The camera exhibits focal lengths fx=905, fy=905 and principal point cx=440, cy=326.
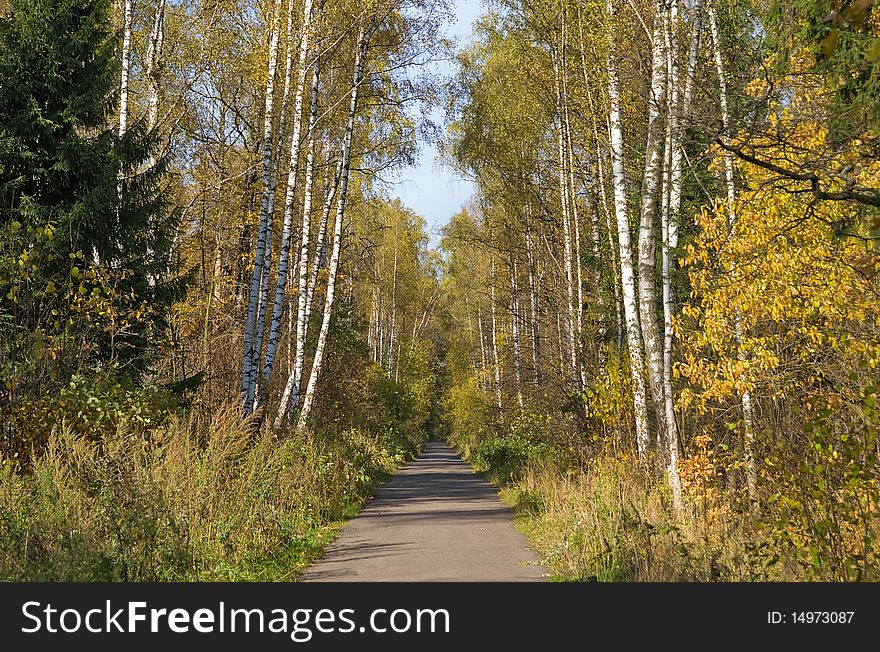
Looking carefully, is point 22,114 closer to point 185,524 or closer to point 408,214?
point 185,524

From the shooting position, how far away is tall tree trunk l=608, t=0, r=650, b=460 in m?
11.7

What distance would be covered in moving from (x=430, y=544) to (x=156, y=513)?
434cm

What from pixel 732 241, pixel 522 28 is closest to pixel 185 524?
pixel 732 241

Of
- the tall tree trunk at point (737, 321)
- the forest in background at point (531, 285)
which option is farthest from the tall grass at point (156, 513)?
the tall tree trunk at point (737, 321)

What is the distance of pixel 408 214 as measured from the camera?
50656 mm

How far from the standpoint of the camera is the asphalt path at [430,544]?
30.2 feet

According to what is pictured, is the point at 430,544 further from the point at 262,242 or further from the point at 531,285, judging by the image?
the point at 531,285

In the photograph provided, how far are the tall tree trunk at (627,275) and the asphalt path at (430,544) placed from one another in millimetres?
2255

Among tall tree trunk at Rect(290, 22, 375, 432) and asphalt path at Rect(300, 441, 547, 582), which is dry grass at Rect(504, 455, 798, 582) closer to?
asphalt path at Rect(300, 441, 547, 582)

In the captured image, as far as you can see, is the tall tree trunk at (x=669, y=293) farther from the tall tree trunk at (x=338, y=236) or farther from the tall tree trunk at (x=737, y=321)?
the tall tree trunk at (x=338, y=236)

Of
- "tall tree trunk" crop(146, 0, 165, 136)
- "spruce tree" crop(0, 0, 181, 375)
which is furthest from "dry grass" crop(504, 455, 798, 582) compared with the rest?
"tall tree trunk" crop(146, 0, 165, 136)

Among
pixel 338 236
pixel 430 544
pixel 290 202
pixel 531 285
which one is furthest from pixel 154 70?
pixel 531 285

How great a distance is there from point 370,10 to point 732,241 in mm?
11568

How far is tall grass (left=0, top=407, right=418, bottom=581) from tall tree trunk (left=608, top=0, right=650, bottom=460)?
14.6 ft
